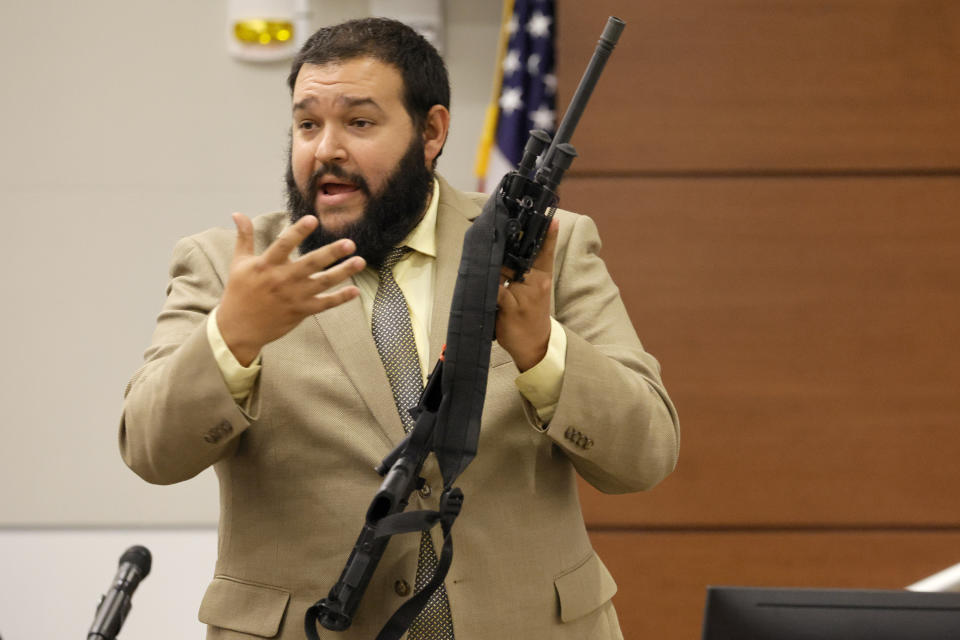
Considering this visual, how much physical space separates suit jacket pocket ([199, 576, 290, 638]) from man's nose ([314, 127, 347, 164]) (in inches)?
28.2

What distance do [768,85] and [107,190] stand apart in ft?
7.50

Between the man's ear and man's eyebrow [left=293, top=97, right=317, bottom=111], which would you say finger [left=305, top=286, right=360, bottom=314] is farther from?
the man's ear

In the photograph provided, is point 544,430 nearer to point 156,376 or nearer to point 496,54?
point 156,376

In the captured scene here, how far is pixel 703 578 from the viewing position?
3.24 metres

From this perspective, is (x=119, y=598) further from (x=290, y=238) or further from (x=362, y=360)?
(x=290, y=238)

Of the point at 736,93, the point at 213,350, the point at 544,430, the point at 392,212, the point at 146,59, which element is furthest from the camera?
the point at 146,59

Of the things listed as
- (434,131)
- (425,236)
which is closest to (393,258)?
(425,236)

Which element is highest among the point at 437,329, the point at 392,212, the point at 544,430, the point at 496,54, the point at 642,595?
the point at 496,54

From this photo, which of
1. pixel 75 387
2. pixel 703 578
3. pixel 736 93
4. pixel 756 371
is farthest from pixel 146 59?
pixel 703 578

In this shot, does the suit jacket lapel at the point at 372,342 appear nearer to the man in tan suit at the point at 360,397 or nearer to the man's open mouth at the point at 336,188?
the man in tan suit at the point at 360,397

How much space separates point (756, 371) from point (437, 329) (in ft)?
5.74

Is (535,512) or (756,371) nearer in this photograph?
(535,512)

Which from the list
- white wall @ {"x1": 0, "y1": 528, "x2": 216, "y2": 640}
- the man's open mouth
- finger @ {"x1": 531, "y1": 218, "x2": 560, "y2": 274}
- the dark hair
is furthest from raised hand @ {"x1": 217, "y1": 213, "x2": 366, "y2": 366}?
white wall @ {"x1": 0, "y1": 528, "x2": 216, "y2": 640}

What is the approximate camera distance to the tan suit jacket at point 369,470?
1597 millimetres
